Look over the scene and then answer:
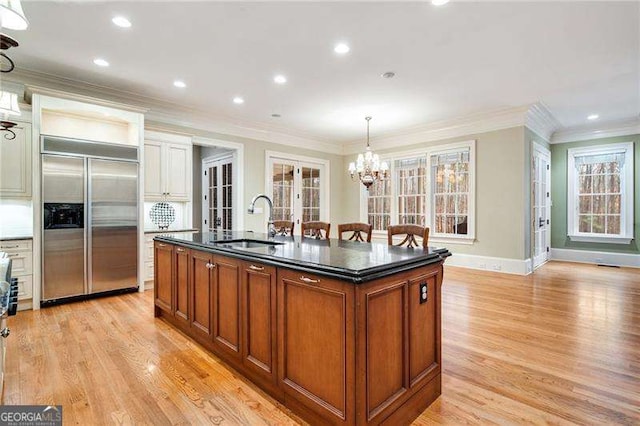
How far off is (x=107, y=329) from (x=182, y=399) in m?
1.66

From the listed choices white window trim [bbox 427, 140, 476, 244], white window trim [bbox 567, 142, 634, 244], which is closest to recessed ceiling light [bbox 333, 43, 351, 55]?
white window trim [bbox 427, 140, 476, 244]

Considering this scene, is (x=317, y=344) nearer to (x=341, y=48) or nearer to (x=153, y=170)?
(x=341, y=48)

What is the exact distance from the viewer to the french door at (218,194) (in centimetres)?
641

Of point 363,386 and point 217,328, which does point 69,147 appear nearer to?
point 217,328

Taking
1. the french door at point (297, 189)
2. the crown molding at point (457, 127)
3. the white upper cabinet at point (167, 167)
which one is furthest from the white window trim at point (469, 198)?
the white upper cabinet at point (167, 167)

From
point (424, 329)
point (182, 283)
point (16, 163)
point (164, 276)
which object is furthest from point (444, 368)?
point (16, 163)

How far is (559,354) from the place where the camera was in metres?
2.55

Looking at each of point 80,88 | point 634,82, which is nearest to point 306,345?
point 80,88

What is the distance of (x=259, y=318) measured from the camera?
1996 mm

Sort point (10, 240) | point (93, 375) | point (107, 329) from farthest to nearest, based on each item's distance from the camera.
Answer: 1. point (10, 240)
2. point (107, 329)
3. point (93, 375)

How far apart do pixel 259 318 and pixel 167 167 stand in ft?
12.7

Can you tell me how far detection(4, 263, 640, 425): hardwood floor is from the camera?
1.84m

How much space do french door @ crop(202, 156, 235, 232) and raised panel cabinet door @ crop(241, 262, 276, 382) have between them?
4.33m

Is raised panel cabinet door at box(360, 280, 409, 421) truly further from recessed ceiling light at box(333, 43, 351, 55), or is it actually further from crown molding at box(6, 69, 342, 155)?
crown molding at box(6, 69, 342, 155)
